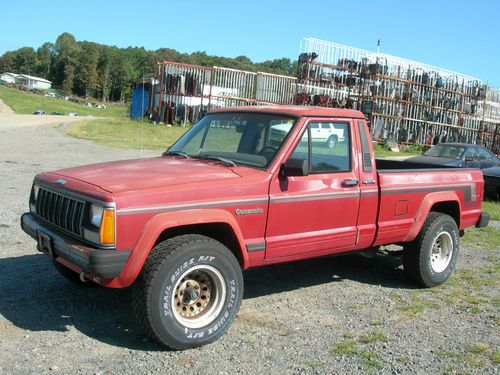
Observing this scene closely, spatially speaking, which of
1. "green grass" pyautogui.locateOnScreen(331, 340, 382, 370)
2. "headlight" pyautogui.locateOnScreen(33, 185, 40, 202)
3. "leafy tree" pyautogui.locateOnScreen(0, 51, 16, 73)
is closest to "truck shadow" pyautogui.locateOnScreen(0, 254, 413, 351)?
"headlight" pyautogui.locateOnScreen(33, 185, 40, 202)

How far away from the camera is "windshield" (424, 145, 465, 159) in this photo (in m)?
15.9

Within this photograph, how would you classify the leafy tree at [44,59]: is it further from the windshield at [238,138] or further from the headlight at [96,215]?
the headlight at [96,215]

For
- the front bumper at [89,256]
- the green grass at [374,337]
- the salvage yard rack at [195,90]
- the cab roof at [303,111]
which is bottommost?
the green grass at [374,337]

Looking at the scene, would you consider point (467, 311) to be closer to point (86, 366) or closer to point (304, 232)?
point (304, 232)

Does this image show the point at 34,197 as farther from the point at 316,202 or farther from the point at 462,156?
the point at 462,156

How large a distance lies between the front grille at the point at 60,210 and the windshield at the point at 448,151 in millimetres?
13513

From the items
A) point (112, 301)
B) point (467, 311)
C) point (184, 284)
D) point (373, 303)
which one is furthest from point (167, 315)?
point (467, 311)

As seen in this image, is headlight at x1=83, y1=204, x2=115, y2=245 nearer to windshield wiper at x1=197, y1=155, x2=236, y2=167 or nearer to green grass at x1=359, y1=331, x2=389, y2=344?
windshield wiper at x1=197, y1=155, x2=236, y2=167

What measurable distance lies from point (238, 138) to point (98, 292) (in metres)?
2.05

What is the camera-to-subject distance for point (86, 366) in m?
3.81

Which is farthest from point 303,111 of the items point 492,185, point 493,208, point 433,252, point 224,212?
point 492,185

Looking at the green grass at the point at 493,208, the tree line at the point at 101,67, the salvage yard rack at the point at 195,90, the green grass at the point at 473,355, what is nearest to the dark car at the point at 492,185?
the green grass at the point at 493,208

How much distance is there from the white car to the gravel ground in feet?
5.34

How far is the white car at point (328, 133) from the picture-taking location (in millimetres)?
5176
